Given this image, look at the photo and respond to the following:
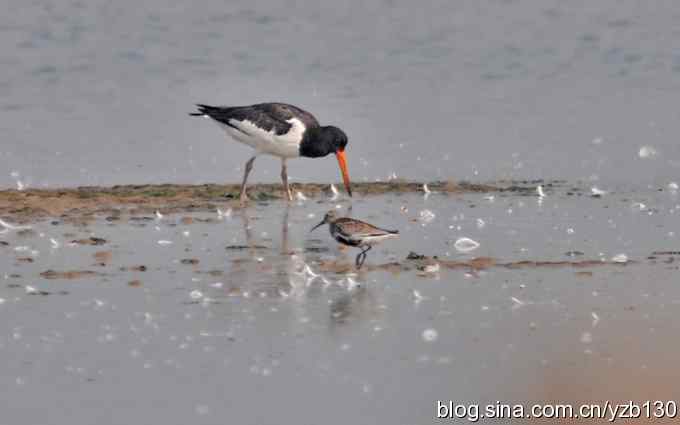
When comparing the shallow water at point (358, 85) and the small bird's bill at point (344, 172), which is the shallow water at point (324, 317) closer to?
the small bird's bill at point (344, 172)

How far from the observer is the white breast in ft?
65.9

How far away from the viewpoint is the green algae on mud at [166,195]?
18005 mm

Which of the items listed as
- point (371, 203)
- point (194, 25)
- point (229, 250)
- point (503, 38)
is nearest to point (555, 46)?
point (503, 38)

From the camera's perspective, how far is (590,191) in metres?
19.4

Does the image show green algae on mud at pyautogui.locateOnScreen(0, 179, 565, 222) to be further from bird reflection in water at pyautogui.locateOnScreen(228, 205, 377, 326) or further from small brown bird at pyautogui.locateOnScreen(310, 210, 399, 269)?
small brown bird at pyautogui.locateOnScreen(310, 210, 399, 269)

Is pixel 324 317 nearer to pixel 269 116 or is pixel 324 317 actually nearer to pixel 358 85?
pixel 269 116

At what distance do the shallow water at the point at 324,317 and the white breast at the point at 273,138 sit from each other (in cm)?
220

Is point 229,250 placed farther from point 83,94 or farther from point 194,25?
point 194,25

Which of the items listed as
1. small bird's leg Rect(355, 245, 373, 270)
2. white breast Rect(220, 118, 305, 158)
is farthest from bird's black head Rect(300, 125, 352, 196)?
small bird's leg Rect(355, 245, 373, 270)

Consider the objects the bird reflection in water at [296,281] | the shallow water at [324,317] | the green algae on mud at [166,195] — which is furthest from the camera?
the green algae on mud at [166,195]

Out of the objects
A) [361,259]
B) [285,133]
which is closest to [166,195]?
[285,133]

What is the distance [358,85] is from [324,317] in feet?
45.4

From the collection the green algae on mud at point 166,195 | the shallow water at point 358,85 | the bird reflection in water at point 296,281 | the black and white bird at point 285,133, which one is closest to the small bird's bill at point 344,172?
the black and white bird at point 285,133

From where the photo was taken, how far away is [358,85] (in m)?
26.3
